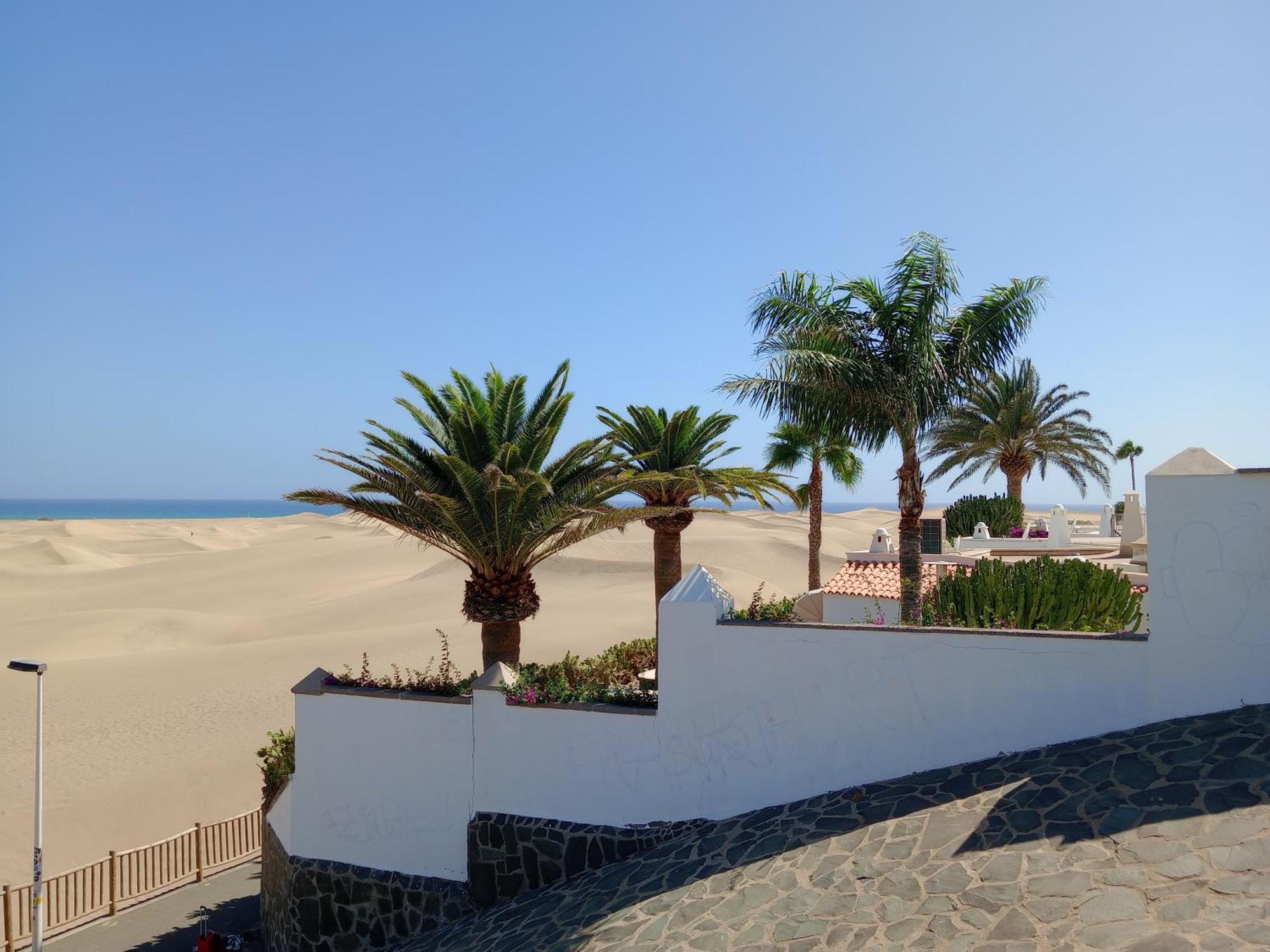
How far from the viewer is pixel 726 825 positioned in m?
10.4

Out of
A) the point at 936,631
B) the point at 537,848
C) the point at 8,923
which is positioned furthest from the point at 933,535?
the point at 8,923

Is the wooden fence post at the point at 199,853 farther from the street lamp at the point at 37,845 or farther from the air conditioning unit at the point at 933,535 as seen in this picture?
the air conditioning unit at the point at 933,535

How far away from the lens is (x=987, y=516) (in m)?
35.8

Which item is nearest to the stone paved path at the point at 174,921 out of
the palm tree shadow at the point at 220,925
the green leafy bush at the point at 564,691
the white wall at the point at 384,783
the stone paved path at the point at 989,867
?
the palm tree shadow at the point at 220,925

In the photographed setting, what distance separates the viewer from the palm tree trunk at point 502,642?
14062 millimetres

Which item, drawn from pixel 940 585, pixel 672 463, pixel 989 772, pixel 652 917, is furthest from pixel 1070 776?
pixel 672 463

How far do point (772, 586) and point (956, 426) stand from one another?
32037 millimetres

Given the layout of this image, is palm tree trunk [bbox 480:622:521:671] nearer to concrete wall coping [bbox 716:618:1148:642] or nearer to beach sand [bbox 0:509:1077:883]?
concrete wall coping [bbox 716:618:1148:642]

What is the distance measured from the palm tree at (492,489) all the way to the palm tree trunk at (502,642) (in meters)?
0.02

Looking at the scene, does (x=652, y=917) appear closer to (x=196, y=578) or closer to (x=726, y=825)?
(x=726, y=825)

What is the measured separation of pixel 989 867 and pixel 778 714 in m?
3.46

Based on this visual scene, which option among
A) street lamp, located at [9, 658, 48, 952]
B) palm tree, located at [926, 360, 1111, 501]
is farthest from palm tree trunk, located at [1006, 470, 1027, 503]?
street lamp, located at [9, 658, 48, 952]

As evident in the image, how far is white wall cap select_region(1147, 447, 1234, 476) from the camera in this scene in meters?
9.29

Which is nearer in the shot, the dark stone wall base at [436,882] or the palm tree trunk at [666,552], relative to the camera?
the dark stone wall base at [436,882]
